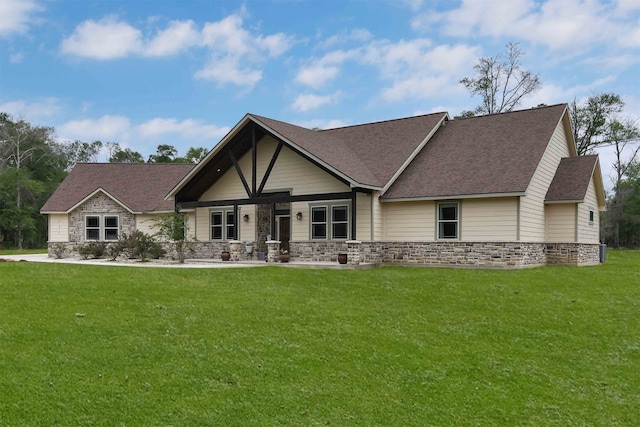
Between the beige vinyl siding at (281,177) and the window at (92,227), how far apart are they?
24.7 feet

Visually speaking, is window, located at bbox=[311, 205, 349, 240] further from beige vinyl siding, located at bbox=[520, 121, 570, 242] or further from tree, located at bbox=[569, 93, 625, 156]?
tree, located at bbox=[569, 93, 625, 156]

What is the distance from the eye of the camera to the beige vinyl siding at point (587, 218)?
20.0 meters

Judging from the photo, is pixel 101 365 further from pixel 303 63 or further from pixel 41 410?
pixel 303 63

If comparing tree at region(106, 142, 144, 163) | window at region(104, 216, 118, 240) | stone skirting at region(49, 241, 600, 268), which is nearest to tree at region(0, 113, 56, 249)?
tree at region(106, 142, 144, 163)

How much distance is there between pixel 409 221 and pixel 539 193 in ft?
15.8

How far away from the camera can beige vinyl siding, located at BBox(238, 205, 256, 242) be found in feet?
72.8

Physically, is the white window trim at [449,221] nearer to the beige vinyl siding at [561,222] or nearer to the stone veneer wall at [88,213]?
the beige vinyl siding at [561,222]

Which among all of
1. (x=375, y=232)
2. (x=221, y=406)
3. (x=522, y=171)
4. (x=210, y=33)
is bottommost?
(x=221, y=406)

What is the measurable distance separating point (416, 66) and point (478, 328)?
19610mm

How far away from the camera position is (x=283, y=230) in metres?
22.0

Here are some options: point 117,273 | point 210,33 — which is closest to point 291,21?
point 210,33

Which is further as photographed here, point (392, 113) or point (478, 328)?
point (392, 113)

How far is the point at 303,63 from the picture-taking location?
26.6 m

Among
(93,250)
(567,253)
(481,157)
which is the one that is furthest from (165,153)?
(567,253)
